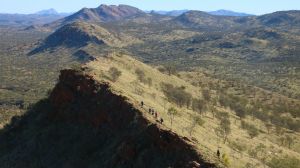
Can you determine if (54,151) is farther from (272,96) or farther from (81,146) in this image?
(272,96)

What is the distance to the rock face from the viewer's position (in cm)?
5631

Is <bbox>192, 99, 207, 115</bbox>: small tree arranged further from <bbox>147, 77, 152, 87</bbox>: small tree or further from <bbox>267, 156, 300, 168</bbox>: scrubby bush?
<bbox>267, 156, 300, 168</bbox>: scrubby bush

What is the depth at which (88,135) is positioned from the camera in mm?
72625

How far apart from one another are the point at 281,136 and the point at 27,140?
56184 mm

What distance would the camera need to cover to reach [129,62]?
14175cm

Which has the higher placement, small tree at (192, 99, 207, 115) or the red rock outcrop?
the red rock outcrop

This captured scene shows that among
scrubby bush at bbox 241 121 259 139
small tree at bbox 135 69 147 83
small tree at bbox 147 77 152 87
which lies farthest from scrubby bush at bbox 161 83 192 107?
scrubby bush at bbox 241 121 259 139

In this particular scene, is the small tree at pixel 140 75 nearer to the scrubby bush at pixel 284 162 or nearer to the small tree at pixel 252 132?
the small tree at pixel 252 132

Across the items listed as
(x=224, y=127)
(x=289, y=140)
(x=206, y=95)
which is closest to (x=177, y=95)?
(x=206, y=95)

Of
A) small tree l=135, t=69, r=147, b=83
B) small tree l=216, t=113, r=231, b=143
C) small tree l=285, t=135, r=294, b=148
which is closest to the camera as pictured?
small tree l=216, t=113, r=231, b=143

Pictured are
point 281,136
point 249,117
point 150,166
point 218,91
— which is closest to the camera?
point 150,166

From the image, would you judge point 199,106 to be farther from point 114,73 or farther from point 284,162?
point 284,162

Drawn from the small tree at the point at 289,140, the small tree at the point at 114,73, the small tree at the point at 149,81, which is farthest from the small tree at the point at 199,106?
the small tree at the point at 114,73

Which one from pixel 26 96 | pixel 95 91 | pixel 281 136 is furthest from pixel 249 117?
pixel 26 96
